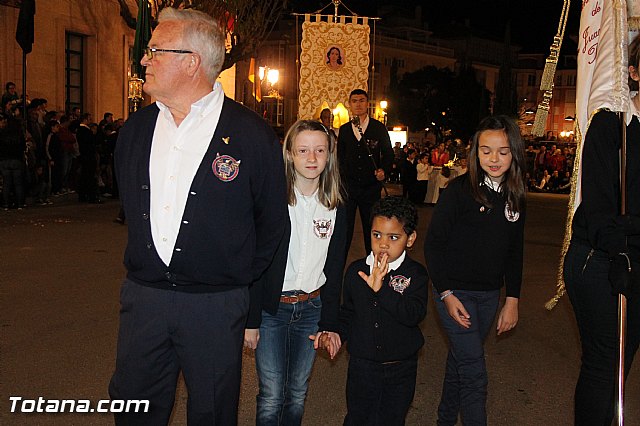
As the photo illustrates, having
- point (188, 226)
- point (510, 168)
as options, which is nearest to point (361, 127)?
point (510, 168)

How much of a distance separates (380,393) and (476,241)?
978 millimetres

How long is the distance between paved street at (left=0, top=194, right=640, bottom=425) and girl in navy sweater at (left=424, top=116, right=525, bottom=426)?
0.83 m

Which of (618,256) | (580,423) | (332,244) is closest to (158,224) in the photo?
(332,244)

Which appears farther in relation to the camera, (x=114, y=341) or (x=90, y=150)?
(x=90, y=150)

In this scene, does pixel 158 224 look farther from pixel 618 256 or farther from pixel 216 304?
pixel 618 256

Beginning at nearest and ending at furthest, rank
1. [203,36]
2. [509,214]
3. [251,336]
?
1. [203,36]
2. [251,336]
3. [509,214]

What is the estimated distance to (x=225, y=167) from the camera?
9.58ft

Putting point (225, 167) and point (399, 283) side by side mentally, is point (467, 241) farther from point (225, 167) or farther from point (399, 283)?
point (225, 167)

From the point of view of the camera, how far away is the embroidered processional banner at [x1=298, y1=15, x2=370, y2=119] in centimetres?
1850

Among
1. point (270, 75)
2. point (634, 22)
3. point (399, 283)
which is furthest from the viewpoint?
point (270, 75)

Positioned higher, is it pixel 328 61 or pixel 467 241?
pixel 328 61

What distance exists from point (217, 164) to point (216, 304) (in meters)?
0.55

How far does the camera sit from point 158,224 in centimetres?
292

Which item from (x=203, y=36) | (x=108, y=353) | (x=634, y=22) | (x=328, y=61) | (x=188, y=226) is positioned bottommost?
(x=108, y=353)
